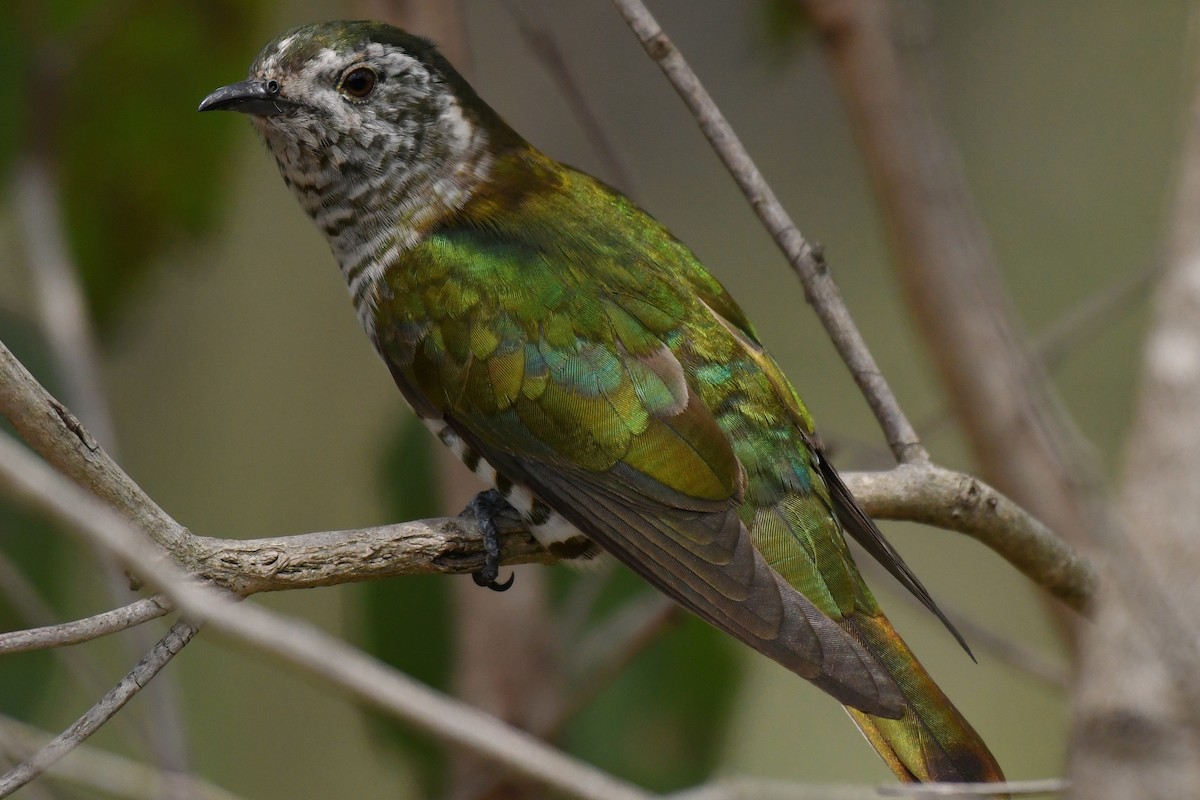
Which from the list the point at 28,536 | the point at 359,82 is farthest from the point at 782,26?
the point at 28,536

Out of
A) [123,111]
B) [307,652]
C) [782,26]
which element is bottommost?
[307,652]

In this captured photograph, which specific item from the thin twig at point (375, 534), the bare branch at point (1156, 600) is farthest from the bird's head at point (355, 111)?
the bare branch at point (1156, 600)

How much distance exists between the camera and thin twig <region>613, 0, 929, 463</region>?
5.91ft

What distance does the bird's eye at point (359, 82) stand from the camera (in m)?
2.16

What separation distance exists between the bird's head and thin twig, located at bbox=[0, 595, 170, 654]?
3.39ft

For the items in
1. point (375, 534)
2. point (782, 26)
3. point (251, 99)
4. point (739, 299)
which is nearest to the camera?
point (375, 534)

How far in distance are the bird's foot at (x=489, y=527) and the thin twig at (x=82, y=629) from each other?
21.1 inches

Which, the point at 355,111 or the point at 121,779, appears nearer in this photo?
the point at 121,779

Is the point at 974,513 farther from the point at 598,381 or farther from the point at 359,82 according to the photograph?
the point at 359,82

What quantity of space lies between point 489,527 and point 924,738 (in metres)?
0.66

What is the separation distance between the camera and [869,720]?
1.74 m

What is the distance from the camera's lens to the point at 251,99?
210cm

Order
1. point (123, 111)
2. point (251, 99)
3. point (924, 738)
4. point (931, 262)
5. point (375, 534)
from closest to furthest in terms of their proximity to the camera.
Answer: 1. point (375, 534)
2. point (924, 738)
3. point (251, 99)
4. point (931, 262)
5. point (123, 111)

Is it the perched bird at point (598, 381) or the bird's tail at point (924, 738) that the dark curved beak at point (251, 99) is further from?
the bird's tail at point (924, 738)
